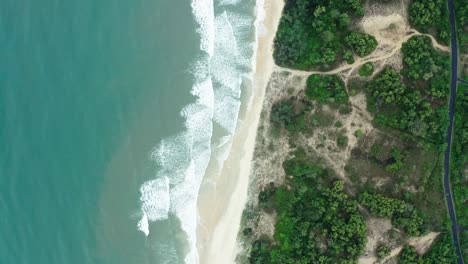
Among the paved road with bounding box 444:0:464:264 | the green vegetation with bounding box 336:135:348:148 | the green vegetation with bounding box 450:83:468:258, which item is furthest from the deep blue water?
the green vegetation with bounding box 450:83:468:258

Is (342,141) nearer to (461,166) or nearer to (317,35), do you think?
(317,35)

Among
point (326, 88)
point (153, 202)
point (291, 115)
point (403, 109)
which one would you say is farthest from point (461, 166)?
point (153, 202)

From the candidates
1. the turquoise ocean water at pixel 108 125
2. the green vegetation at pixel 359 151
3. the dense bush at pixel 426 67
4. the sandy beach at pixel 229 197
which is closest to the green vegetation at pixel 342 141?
the green vegetation at pixel 359 151

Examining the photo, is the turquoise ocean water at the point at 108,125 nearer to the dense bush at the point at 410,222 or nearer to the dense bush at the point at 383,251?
the dense bush at the point at 383,251

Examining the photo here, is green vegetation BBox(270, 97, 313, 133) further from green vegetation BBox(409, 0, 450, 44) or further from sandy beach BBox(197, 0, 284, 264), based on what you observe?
green vegetation BBox(409, 0, 450, 44)

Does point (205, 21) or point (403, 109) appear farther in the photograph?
point (205, 21)

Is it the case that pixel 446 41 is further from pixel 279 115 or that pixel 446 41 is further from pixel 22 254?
pixel 22 254

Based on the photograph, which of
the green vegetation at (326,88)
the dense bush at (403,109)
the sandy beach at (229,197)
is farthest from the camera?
the sandy beach at (229,197)
